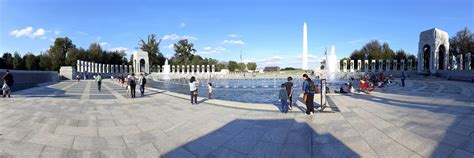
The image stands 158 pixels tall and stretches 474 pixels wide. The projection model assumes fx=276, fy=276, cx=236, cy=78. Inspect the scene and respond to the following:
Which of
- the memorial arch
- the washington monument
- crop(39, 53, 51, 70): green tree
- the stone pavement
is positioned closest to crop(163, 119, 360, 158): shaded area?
the stone pavement

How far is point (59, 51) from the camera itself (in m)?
71.4

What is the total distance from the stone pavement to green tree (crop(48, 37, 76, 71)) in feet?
230

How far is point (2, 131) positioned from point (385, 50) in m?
91.5

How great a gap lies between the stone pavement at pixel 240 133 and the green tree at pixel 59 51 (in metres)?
70.2

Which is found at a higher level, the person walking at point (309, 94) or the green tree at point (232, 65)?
the green tree at point (232, 65)

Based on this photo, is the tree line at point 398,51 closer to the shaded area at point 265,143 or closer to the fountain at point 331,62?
the fountain at point 331,62

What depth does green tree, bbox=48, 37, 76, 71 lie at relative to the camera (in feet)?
228

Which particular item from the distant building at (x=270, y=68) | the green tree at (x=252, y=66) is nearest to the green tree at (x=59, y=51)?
the green tree at (x=252, y=66)

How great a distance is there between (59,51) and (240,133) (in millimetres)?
79558

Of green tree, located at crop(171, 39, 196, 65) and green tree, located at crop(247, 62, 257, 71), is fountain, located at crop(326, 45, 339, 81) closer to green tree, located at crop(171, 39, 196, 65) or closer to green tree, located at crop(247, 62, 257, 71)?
green tree, located at crop(171, 39, 196, 65)

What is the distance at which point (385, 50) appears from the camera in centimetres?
8275

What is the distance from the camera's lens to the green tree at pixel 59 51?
2736 inches

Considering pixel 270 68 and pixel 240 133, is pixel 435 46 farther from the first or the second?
→ pixel 270 68

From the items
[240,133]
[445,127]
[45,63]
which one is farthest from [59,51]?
[445,127]
